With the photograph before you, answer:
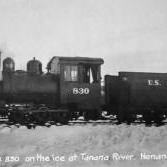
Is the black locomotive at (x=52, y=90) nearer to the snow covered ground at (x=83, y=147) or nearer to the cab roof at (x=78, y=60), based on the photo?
the cab roof at (x=78, y=60)

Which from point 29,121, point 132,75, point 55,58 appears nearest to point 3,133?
point 29,121

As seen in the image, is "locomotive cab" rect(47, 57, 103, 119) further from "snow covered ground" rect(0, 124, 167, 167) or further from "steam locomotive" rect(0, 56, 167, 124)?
"snow covered ground" rect(0, 124, 167, 167)

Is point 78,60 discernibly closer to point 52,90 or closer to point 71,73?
point 71,73

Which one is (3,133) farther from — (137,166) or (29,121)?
(137,166)

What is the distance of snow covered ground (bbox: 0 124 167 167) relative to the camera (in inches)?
279

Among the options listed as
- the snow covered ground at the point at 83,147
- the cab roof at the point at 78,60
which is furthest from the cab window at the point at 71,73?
the snow covered ground at the point at 83,147

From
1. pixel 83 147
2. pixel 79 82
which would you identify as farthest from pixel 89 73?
pixel 83 147

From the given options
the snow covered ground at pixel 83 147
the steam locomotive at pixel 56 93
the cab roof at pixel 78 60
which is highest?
the cab roof at pixel 78 60

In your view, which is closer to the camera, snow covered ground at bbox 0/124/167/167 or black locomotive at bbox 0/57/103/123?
snow covered ground at bbox 0/124/167/167

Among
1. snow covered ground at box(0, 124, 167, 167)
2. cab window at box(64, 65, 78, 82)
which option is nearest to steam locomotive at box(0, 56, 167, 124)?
cab window at box(64, 65, 78, 82)

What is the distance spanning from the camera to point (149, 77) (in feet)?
49.2

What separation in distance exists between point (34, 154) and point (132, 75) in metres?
8.15

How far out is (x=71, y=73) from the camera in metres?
13.2

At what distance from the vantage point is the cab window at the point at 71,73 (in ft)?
43.2
